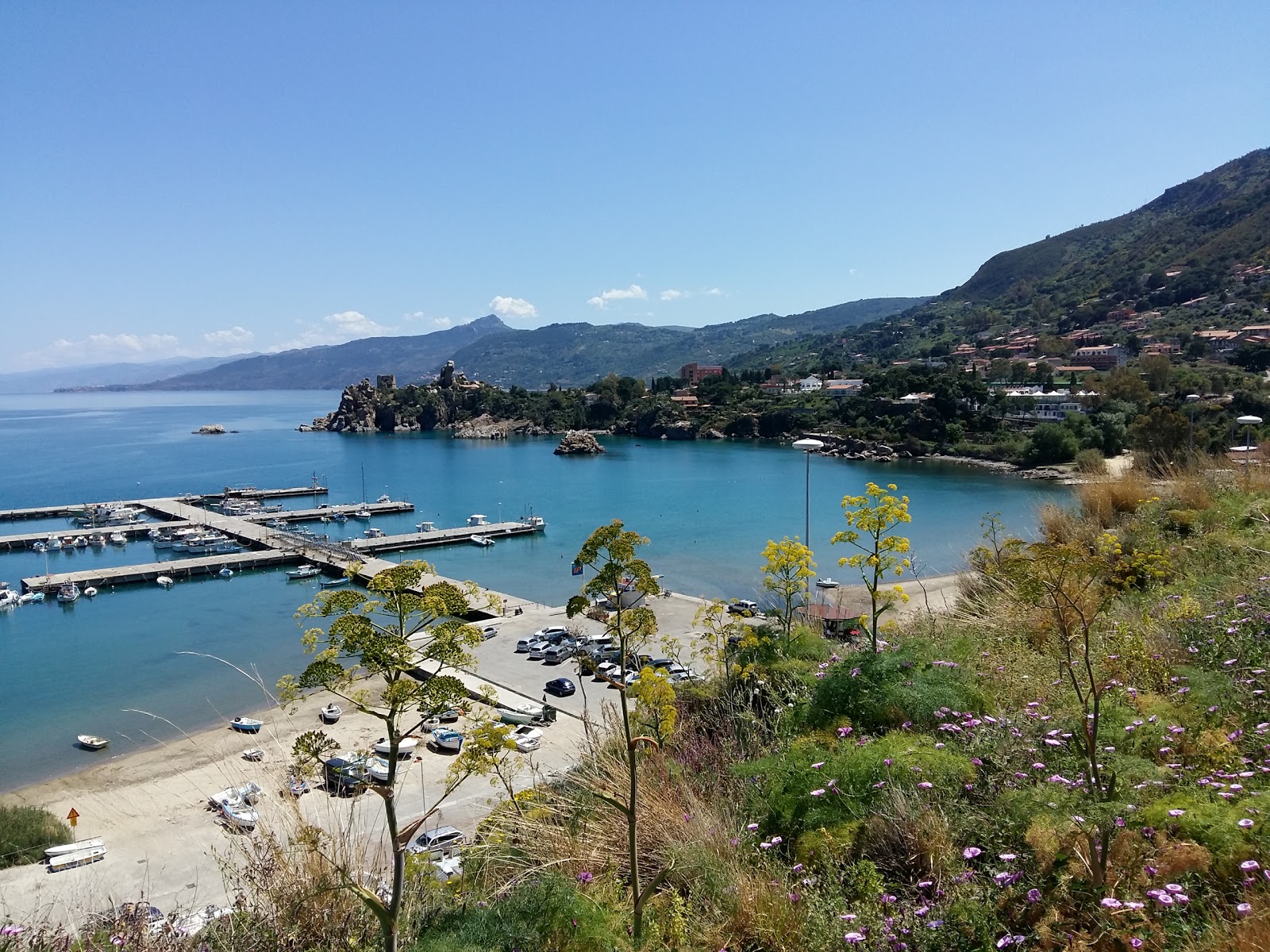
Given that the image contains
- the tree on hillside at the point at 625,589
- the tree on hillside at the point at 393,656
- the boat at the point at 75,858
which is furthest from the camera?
the boat at the point at 75,858

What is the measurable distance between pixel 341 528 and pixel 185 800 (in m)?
28.6

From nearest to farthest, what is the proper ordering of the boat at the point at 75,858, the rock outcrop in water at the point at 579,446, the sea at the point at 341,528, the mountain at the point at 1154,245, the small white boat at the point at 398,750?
the small white boat at the point at 398,750
the boat at the point at 75,858
the sea at the point at 341,528
the rock outcrop in water at the point at 579,446
the mountain at the point at 1154,245

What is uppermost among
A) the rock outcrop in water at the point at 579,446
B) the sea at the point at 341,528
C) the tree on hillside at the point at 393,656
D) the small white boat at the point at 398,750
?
the tree on hillside at the point at 393,656

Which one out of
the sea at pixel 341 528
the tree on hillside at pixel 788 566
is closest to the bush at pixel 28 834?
the sea at pixel 341 528

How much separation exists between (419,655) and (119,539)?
40101 mm

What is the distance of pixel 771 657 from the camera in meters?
4.51

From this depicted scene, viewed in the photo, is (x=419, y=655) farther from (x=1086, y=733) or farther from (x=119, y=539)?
(x=119, y=539)

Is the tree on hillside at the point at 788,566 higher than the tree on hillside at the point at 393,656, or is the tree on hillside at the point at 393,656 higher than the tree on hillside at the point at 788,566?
the tree on hillside at the point at 393,656

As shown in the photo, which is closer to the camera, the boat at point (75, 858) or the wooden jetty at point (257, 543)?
the boat at point (75, 858)

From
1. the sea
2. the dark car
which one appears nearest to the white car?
the dark car

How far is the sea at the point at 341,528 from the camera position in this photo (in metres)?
16.4

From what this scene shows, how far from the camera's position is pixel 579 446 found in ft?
216

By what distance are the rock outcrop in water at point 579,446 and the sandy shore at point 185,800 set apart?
161 feet

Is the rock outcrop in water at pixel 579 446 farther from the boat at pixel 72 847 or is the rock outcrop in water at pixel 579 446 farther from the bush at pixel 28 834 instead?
the boat at pixel 72 847
